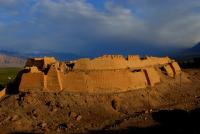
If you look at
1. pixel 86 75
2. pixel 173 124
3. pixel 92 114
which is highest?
pixel 86 75

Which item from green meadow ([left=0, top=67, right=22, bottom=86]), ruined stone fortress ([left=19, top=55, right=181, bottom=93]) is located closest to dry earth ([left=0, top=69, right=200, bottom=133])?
ruined stone fortress ([left=19, top=55, right=181, bottom=93])

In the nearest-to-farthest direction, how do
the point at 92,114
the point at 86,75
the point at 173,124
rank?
the point at 173,124 < the point at 92,114 < the point at 86,75

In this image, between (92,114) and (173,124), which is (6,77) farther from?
(173,124)

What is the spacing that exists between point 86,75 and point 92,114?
4299mm

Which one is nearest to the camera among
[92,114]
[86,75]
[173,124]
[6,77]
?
[173,124]

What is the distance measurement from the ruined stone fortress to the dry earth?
0.77 meters

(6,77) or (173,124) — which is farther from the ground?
(6,77)

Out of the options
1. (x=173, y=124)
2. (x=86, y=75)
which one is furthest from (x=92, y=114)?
(x=173, y=124)

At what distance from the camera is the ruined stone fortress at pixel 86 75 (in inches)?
1603

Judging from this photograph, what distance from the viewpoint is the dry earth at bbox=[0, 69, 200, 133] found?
36.7 metres

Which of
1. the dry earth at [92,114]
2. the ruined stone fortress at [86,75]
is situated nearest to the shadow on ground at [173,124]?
the dry earth at [92,114]

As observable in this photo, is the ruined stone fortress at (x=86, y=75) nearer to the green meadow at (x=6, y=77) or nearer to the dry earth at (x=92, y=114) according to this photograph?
the dry earth at (x=92, y=114)

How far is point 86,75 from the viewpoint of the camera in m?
42.0

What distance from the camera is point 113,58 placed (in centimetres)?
4541
